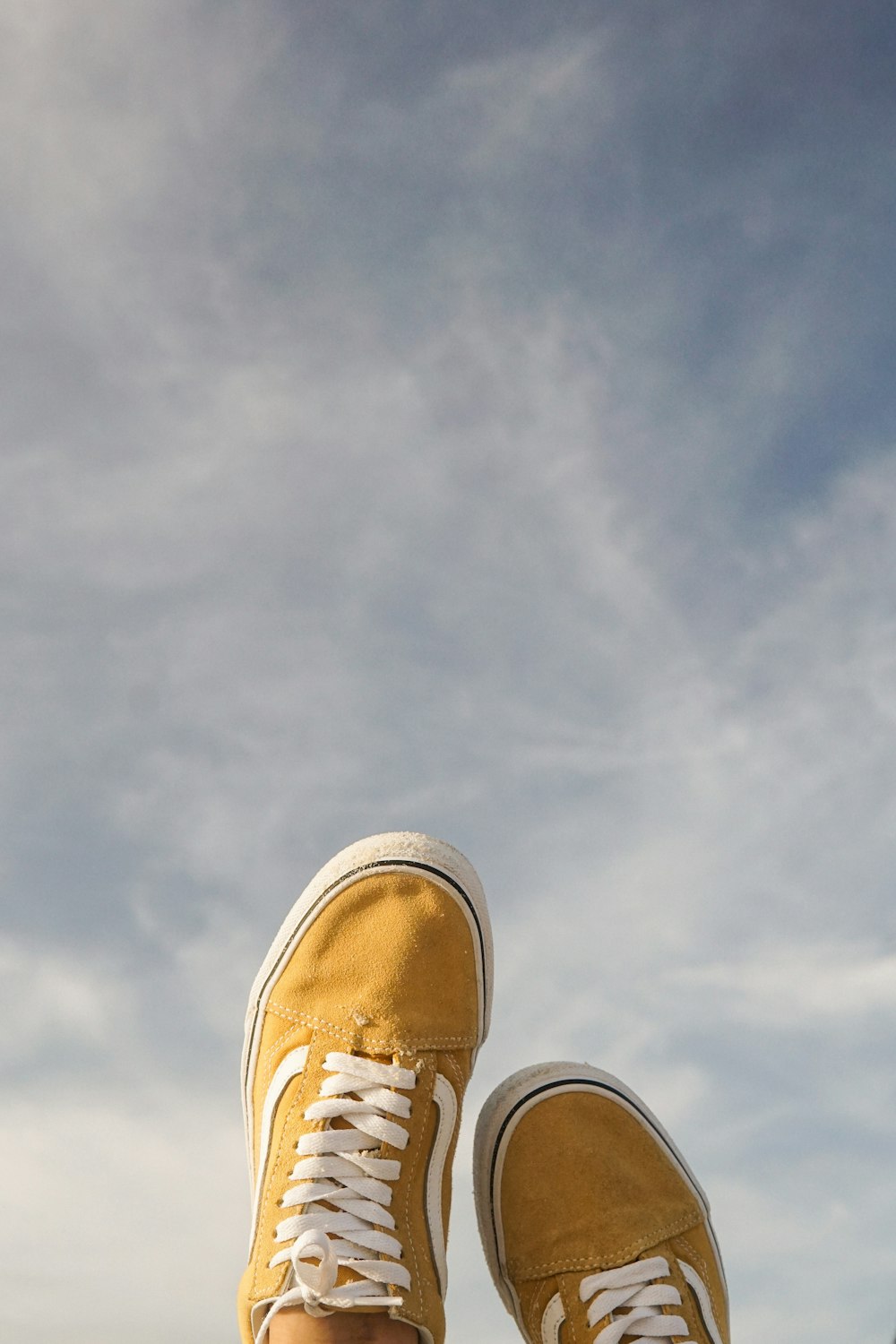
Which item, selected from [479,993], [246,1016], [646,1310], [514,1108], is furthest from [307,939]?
[646,1310]

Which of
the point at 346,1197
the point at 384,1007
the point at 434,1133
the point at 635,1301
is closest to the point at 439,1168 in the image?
the point at 434,1133

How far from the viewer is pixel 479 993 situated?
105 inches

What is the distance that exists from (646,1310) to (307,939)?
41.7 inches

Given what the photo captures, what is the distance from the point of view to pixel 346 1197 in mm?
2406

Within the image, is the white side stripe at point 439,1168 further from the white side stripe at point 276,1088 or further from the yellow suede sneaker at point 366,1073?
the white side stripe at point 276,1088

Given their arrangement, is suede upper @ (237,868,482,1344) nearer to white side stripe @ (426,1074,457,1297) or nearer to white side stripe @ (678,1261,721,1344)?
white side stripe @ (426,1074,457,1297)

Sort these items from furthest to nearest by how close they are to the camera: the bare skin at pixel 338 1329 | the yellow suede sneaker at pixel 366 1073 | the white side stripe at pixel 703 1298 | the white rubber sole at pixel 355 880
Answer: the white rubber sole at pixel 355 880 < the white side stripe at pixel 703 1298 < the yellow suede sneaker at pixel 366 1073 < the bare skin at pixel 338 1329

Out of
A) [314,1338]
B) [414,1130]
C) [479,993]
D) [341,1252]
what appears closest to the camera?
[314,1338]

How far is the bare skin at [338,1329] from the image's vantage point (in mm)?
2174

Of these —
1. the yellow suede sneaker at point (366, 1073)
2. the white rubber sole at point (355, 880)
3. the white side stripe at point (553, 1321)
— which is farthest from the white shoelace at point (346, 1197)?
the white side stripe at point (553, 1321)

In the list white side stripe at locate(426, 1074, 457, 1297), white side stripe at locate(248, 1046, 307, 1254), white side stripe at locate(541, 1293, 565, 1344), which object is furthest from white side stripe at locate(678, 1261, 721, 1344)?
white side stripe at locate(248, 1046, 307, 1254)

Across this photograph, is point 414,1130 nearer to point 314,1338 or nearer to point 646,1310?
point 314,1338

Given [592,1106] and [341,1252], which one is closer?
[341,1252]

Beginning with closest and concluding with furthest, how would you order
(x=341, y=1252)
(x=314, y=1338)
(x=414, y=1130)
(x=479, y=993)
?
(x=314, y=1338)
(x=341, y=1252)
(x=414, y=1130)
(x=479, y=993)
